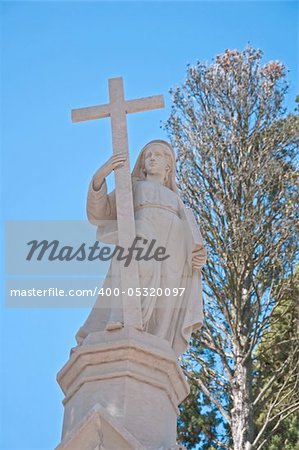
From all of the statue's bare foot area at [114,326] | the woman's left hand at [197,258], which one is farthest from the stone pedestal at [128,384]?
the woman's left hand at [197,258]

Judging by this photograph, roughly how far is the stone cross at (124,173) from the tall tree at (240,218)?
277 inches

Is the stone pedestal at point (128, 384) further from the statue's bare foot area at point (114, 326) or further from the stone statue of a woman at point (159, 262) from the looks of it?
the stone statue of a woman at point (159, 262)

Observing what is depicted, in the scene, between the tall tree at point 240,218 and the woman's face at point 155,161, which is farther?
the tall tree at point 240,218

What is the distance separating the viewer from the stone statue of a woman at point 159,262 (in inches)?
232

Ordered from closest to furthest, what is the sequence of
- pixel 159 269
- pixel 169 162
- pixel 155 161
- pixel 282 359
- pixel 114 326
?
1. pixel 114 326
2. pixel 159 269
3. pixel 155 161
4. pixel 169 162
5. pixel 282 359

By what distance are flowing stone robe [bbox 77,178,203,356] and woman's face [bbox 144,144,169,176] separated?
0.18m

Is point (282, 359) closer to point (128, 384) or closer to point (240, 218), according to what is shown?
point (240, 218)

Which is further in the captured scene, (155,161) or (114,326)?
(155,161)

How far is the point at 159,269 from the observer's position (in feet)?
19.7

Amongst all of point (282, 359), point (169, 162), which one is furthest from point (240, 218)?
point (169, 162)

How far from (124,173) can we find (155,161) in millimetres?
606

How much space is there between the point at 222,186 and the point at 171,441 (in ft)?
34.9

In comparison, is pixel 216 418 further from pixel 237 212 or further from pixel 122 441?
pixel 122 441

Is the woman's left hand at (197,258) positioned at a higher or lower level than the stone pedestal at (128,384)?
higher
